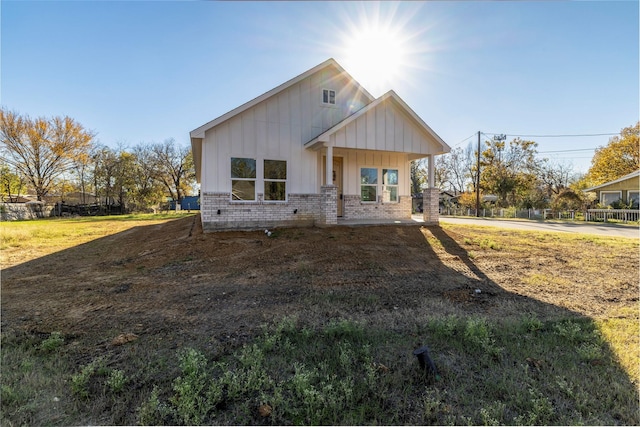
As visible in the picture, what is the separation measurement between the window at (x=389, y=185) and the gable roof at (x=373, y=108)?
2.34 metres

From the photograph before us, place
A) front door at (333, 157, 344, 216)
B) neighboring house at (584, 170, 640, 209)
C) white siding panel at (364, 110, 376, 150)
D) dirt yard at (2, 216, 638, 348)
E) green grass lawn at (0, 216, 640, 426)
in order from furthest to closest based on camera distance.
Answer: neighboring house at (584, 170, 640, 209) < front door at (333, 157, 344, 216) < white siding panel at (364, 110, 376, 150) < dirt yard at (2, 216, 638, 348) < green grass lawn at (0, 216, 640, 426)

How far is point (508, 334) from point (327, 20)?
14.7 feet

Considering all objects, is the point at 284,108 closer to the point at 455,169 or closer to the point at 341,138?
the point at 341,138

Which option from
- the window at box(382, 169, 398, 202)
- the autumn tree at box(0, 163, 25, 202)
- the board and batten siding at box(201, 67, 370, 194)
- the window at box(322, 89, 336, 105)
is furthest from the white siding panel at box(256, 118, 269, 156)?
the autumn tree at box(0, 163, 25, 202)

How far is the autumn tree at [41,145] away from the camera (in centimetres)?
3176

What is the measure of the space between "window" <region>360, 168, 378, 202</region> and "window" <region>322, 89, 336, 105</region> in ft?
10.2

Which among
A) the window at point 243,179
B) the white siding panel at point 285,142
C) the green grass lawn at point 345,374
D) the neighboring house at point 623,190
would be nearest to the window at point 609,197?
the neighboring house at point 623,190

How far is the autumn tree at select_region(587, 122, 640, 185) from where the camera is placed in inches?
1305

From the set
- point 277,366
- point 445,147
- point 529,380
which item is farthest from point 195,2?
point 445,147

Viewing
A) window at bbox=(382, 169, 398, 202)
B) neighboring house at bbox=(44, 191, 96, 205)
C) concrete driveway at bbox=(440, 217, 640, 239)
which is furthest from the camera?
neighboring house at bbox=(44, 191, 96, 205)

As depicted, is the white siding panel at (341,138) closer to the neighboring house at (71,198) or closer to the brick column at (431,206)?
the brick column at (431,206)

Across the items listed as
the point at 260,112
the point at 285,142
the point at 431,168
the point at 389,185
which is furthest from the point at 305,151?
the point at 431,168

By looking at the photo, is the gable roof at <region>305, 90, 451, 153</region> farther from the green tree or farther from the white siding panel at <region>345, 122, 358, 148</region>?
the green tree

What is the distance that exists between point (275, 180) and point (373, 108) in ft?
14.7
